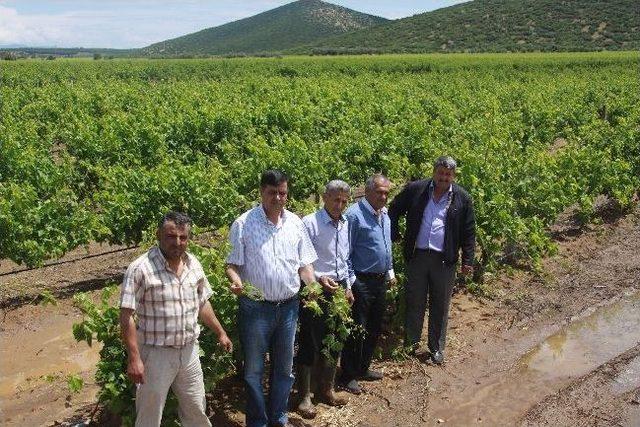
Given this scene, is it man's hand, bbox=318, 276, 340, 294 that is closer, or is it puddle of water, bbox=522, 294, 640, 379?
man's hand, bbox=318, 276, 340, 294

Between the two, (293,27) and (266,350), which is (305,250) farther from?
(293,27)

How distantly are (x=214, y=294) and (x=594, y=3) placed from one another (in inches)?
3865

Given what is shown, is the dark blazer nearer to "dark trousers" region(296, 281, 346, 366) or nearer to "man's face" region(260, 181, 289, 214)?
"dark trousers" region(296, 281, 346, 366)

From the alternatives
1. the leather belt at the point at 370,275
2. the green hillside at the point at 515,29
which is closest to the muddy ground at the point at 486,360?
the leather belt at the point at 370,275

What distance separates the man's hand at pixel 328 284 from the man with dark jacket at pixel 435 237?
1263mm

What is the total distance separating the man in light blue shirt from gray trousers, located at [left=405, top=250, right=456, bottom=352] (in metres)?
1.02

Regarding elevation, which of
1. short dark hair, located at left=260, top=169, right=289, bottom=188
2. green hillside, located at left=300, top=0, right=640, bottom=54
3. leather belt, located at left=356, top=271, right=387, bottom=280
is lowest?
leather belt, located at left=356, top=271, right=387, bottom=280

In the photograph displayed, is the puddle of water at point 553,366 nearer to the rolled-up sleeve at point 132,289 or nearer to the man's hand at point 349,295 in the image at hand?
the man's hand at point 349,295

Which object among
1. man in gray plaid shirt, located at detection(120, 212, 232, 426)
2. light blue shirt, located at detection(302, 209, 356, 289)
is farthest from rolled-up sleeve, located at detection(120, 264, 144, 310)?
light blue shirt, located at detection(302, 209, 356, 289)

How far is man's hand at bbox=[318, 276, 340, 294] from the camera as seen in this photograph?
4676 millimetres

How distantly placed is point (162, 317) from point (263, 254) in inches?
33.4

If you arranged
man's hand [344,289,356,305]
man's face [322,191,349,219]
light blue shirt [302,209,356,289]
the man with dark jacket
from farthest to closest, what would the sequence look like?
the man with dark jacket
man's hand [344,289,356,305]
light blue shirt [302,209,356,289]
man's face [322,191,349,219]

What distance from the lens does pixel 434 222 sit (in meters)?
5.63

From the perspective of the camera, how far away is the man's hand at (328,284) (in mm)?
4676
